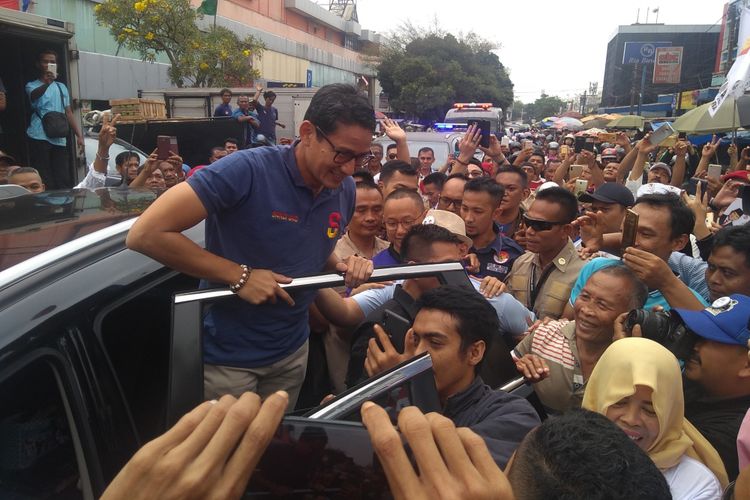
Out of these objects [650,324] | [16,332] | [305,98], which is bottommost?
[650,324]

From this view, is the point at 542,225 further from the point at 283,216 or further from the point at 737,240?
the point at 283,216

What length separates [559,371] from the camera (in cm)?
242

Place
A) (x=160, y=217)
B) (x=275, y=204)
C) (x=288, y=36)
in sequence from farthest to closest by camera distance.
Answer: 1. (x=288, y=36)
2. (x=275, y=204)
3. (x=160, y=217)

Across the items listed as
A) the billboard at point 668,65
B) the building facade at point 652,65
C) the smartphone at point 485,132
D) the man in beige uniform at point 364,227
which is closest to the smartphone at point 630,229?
the man in beige uniform at point 364,227

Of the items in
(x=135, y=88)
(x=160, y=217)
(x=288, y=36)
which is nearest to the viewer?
(x=160, y=217)

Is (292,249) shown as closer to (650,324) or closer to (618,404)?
(618,404)

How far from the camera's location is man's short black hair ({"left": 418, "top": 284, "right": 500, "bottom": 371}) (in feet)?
6.55

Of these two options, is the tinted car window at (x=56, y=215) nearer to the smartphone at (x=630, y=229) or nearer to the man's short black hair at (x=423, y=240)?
the man's short black hair at (x=423, y=240)

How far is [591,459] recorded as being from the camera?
1.12 m

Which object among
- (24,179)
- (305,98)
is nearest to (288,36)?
(305,98)

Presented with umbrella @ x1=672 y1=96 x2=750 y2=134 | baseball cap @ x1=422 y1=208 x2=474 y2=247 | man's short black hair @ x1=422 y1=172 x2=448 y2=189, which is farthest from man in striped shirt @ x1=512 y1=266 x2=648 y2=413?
umbrella @ x1=672 y1=96 x2=750 y2=134

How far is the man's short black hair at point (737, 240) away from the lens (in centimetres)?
280

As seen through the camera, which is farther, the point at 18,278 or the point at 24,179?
the point at 24,179

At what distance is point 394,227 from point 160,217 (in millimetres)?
2108
